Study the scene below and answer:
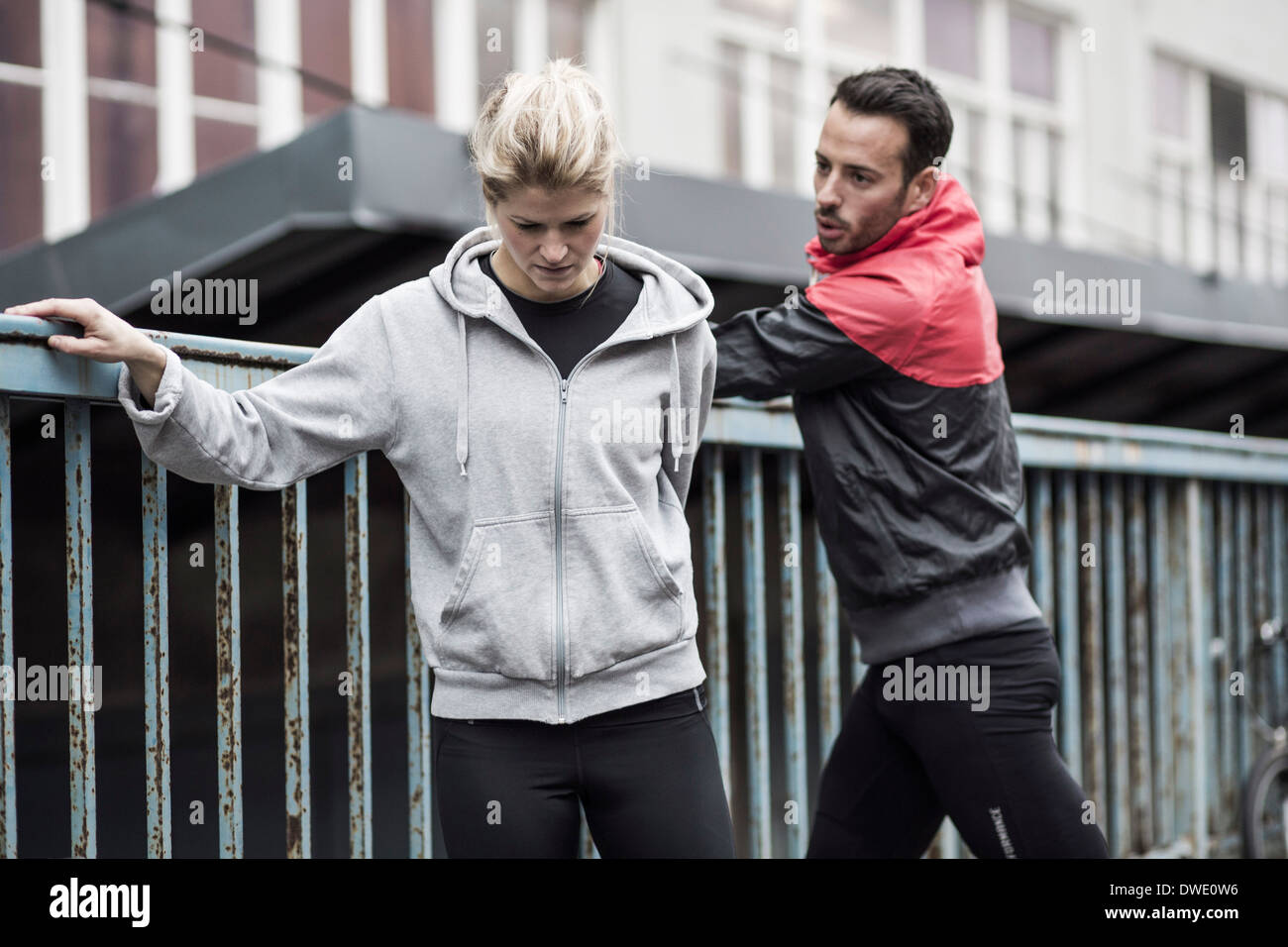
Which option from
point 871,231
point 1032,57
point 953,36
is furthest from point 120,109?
point 1032,57

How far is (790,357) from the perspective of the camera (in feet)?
8.29

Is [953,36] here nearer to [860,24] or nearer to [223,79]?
[860,24]

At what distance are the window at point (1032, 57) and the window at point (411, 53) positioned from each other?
291 inches

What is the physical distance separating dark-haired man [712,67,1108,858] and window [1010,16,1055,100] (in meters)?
13.3

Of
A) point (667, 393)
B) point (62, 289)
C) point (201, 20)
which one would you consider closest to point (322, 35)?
point (201, 20)

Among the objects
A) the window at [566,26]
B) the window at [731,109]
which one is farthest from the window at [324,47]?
the window at [731,109]

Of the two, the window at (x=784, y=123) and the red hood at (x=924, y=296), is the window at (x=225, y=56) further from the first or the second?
the red hood at (x=924, y=296)

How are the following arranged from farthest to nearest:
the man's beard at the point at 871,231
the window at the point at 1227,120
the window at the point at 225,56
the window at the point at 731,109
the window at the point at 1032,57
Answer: the window at the point at 1227,120 < the window at the point at 1032,57 < the window at the point at 731,109 < the window at the point at 225,56 < the man's beard at the point at 871,231

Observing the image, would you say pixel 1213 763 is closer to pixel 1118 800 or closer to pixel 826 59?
pixel 1118 800

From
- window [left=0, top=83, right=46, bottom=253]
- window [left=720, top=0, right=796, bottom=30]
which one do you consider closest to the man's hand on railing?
window [left=0, top=83, right=46, bottom=253]

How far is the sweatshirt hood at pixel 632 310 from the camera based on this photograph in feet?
6.61

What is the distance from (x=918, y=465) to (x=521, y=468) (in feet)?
2.97

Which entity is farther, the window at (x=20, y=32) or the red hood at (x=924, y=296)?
the window at (x=20, y=32)

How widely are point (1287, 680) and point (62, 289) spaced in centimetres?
481
